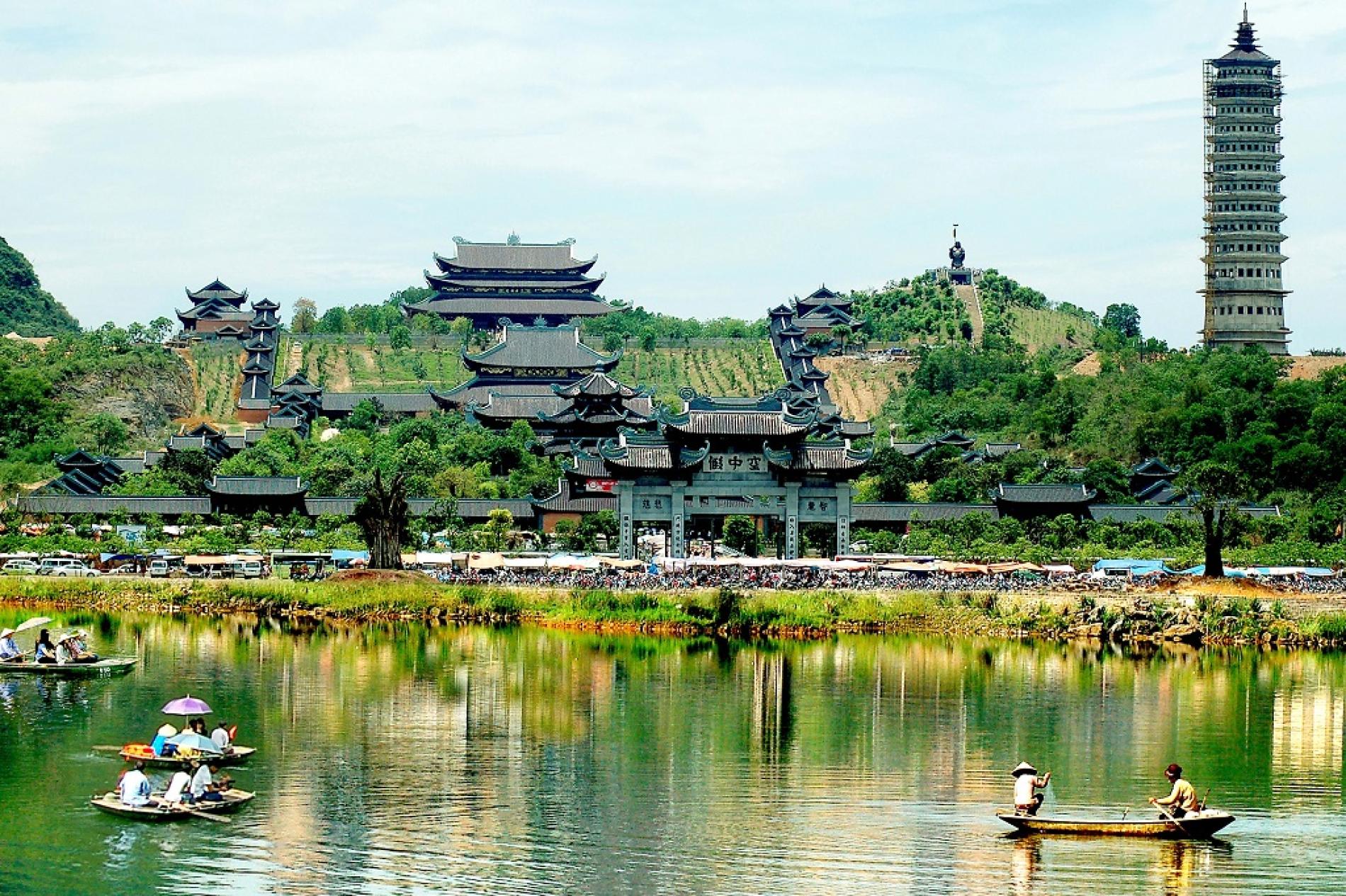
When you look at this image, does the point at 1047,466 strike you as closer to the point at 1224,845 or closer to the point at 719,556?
the point at 719,556

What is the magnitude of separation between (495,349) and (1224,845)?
84.1 metres

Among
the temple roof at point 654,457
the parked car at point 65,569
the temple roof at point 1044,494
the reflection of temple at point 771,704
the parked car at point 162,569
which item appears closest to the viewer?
the reflection of temple at point 771,704

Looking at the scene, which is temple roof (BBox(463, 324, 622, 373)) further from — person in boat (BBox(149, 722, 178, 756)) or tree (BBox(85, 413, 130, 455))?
person in boat (BBox(149, 722, 178, 756))

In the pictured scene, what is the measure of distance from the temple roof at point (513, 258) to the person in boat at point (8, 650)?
81.4 metres

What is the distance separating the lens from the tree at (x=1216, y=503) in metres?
59.2

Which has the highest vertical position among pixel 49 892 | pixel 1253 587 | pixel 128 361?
pixel 128 361

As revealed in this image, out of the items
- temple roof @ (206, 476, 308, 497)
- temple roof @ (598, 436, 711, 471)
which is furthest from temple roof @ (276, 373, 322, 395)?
temple roof @ (598, 436, 711, 471)

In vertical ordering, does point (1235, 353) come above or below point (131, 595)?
above

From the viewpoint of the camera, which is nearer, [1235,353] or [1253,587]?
[1253,587]

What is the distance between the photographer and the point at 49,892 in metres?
25.5

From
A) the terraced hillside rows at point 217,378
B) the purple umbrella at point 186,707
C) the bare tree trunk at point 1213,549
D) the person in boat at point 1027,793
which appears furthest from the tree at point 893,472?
the person in boat at point 1027,793

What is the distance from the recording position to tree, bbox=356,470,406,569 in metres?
59.4

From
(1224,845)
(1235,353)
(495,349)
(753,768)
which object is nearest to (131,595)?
(753,768)

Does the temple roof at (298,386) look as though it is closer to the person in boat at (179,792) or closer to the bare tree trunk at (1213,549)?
the bare tree trunk at (1213,549)
